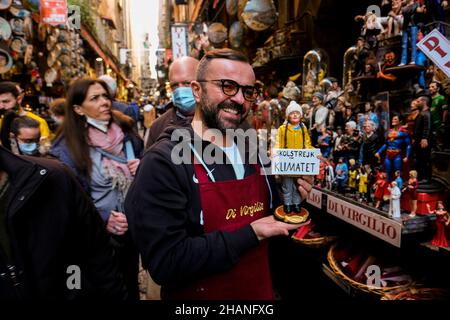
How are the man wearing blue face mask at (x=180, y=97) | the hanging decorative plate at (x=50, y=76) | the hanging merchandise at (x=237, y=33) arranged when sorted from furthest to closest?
the hanging decorative plate at (x=50, y=76), the hanging merchandise at (x=237, y=33), the man wearing blue face mask at (x=180, y=97)

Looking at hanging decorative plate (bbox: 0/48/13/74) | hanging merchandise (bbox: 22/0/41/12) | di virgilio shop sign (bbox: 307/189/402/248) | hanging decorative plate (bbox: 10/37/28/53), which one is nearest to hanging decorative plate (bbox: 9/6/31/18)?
hanging decorative plate (bbox: 10/37/28/53)

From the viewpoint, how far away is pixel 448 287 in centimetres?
267

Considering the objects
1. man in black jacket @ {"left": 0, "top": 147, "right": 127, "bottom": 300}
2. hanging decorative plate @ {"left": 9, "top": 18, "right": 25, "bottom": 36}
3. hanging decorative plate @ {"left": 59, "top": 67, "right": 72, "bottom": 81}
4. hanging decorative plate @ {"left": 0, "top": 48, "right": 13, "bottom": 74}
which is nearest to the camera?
man in black jacket @ {"left": 0, "top": 147, "right": 127, "bottom": 300}

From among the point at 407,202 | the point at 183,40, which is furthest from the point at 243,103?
the point at 183,40

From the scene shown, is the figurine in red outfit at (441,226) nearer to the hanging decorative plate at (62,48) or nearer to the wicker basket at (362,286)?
the wicker basket at (362,286)

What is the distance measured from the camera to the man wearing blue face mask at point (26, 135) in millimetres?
3420

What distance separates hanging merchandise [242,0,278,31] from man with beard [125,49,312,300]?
22.2ft

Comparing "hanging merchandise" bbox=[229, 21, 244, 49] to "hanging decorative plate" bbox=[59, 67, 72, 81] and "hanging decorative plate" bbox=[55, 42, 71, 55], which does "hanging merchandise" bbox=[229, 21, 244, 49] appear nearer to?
"hanging decorative plate" bbox=[55, 42, 71, 55]

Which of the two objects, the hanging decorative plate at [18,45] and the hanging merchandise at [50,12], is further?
the hanging merchandise at [50,12]

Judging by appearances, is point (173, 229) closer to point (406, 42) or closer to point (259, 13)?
point (406, 42)

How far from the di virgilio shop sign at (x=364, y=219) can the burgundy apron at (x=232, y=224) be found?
119cm

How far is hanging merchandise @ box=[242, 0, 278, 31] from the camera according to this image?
7.77m

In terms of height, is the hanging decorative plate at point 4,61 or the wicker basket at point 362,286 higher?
the hanging decorative plate at point 4,61

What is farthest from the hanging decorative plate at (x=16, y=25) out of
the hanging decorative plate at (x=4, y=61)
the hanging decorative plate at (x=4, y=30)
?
the hanging decorative plate at (x=4, y=61)
